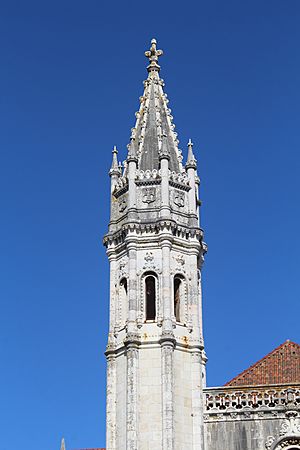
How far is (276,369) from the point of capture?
3650 cm

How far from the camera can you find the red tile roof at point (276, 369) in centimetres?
3603

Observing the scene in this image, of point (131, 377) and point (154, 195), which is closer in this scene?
point (131, 377)

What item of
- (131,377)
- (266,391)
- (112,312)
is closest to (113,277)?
(112,312)

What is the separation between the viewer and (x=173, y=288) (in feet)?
117

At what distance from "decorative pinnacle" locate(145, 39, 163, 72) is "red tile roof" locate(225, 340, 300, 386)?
522 inches

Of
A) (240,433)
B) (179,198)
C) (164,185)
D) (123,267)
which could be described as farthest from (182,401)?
(164,185)

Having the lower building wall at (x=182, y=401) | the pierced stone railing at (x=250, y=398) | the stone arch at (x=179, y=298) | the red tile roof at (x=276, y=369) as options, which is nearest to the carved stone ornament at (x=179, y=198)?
the stone arch at (x=179, y=298)

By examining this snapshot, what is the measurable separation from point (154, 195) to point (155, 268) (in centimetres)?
310

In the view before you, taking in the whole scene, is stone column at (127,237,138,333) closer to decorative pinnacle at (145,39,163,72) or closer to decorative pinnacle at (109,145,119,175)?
decorative pinnacle at (109,145,119,175)

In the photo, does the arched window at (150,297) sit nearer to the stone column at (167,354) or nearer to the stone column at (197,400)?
the stone column at (167,354)

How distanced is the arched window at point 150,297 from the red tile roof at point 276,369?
→ 4.22 metres

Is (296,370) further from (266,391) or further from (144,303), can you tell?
(144,303)

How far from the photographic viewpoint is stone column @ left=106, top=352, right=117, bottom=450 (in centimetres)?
3356

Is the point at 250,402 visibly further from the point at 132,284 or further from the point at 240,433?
the point at 132,284
